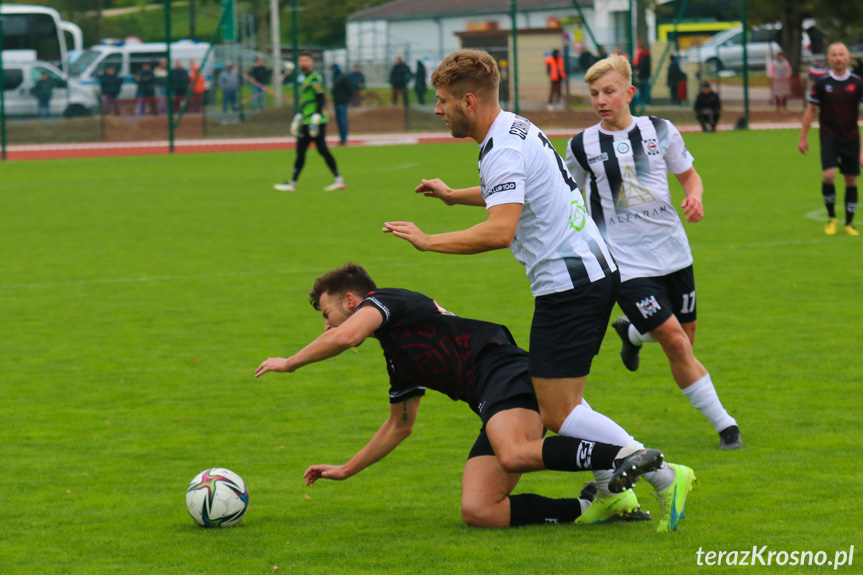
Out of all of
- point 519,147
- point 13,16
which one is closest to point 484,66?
point 519,147

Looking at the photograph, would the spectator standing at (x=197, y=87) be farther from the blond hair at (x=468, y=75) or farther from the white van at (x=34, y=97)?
the blond hair at (x=468, y=75)

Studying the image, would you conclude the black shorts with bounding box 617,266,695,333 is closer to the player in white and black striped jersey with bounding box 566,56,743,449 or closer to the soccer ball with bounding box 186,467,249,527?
the player in white and black striped jersey with bounding box 566,56,743,449

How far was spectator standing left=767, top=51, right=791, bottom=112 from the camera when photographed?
36719mm

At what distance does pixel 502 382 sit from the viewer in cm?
504

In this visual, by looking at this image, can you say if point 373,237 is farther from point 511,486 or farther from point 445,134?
point 445,134

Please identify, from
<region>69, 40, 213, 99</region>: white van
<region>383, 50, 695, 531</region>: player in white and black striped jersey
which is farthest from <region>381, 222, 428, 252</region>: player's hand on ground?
<region>69, 40, 213, 99</region>: white van

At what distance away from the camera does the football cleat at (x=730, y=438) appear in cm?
623

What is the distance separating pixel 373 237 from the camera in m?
15.0

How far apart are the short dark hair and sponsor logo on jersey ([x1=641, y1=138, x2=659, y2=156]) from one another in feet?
7.17

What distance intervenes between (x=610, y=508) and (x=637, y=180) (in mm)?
2225

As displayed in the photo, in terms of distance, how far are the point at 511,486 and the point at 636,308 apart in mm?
1487

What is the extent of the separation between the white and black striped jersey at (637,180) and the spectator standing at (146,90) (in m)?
28.9

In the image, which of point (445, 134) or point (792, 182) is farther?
point (445, 134)

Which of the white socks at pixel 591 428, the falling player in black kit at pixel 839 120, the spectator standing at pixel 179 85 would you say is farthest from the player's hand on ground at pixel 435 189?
the spectator standing at pixel 179 85
